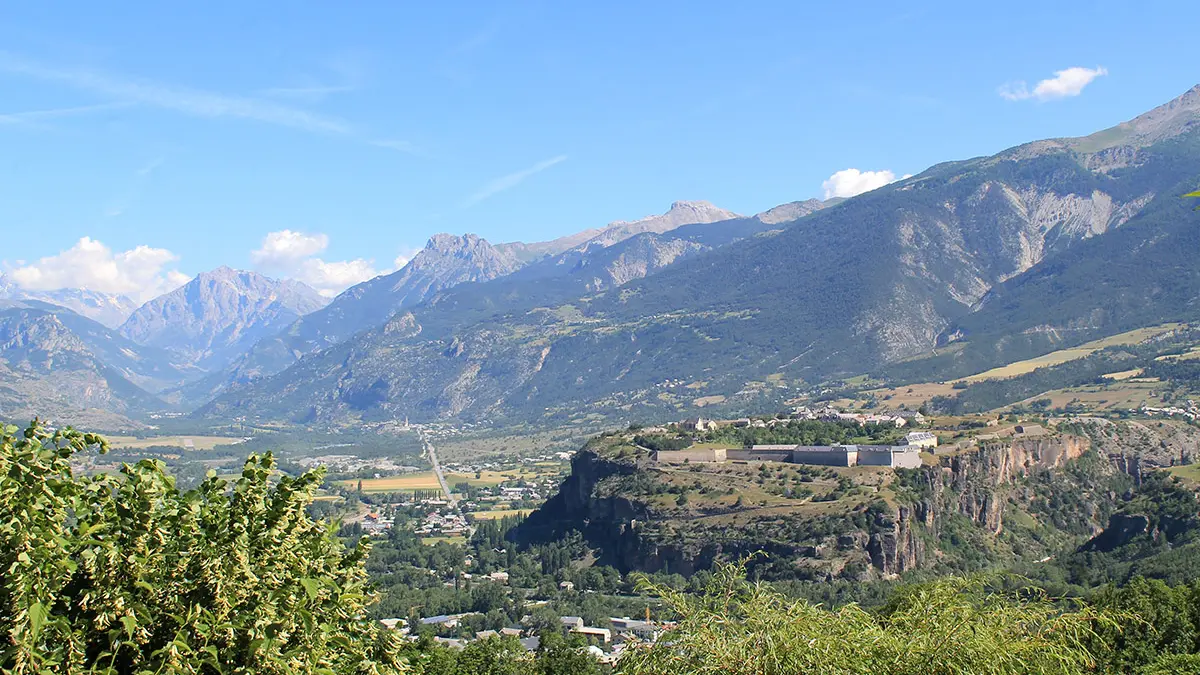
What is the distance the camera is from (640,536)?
90375 mm

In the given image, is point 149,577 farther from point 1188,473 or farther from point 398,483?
point 398,483

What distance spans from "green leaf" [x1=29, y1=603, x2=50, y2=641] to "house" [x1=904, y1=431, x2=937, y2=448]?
97023 mm

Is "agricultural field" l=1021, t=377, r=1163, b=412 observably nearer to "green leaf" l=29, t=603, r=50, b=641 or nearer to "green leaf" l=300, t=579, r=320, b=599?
"green leaf" l=300, t=579, r=320, b=599

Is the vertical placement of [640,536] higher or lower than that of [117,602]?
lower

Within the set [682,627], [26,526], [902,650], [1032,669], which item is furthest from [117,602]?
[1032,669]

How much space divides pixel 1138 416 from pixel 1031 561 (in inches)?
2463

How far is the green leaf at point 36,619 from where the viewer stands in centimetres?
1045

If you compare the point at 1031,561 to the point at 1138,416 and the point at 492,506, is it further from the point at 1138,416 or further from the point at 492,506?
the point at 492,506

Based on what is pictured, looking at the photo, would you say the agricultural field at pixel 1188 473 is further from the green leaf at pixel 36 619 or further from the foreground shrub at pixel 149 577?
the green leaf at pixel 36 619

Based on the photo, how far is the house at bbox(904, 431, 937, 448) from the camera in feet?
335

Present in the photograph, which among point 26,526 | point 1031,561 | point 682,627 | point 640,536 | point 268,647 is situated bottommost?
point 1031,561

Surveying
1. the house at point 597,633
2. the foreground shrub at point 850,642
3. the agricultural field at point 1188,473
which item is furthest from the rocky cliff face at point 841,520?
the foreground shrub at point 850,642

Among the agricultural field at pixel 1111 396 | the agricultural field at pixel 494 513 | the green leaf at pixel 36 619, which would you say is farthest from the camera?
the agricultural field at pixel 1111 396

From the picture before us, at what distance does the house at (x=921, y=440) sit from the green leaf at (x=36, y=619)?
318ft
